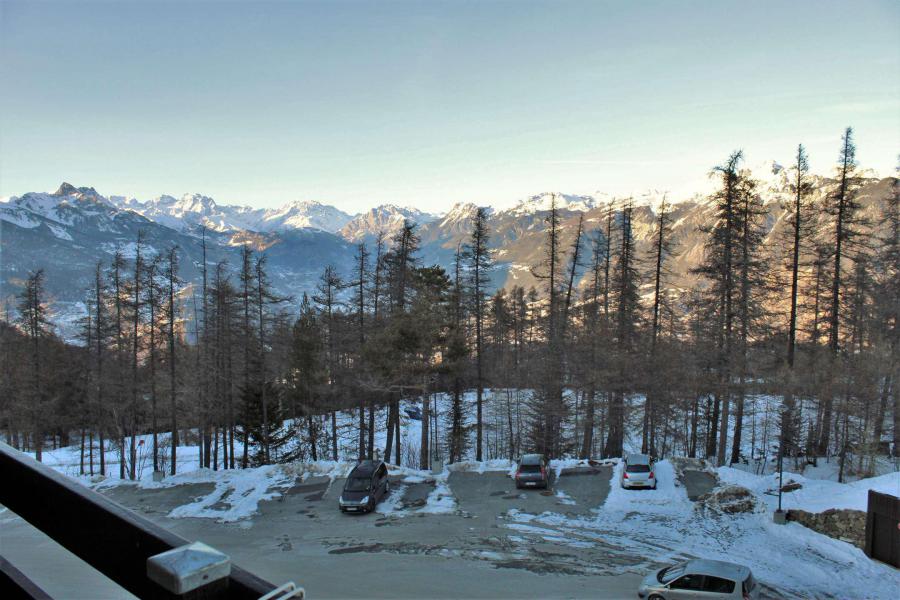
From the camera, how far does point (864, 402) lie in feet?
73.6

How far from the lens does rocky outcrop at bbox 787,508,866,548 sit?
1647 centimetres

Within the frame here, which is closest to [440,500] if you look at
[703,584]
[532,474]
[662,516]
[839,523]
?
[532,474]

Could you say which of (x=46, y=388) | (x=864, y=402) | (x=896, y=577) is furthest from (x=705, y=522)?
(x=46, y=388)

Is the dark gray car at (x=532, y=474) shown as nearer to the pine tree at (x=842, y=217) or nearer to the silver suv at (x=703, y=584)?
the silver suv at (x=703, y=584)

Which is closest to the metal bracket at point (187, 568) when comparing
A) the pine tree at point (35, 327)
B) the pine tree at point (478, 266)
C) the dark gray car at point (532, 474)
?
the dark gray car at point (532, 474)

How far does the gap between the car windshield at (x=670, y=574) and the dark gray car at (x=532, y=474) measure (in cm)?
1064

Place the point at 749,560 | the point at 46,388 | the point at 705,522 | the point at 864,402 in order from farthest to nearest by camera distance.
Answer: the point at 46,388, the point at 864,402, the point at 705,522, the point at 749,560

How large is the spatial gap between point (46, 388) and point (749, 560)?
48.0m

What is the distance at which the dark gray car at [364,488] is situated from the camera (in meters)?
21.2

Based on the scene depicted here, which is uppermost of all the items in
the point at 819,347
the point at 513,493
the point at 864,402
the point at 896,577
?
the point at 819,347

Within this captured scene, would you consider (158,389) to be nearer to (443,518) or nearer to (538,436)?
(443,518)

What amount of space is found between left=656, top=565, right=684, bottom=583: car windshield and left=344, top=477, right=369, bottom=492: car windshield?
41.1 feet

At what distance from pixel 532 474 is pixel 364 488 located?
7883mm

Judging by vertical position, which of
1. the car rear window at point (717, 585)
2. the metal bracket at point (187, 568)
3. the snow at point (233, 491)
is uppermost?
the metal bracket at point (187, 568)
